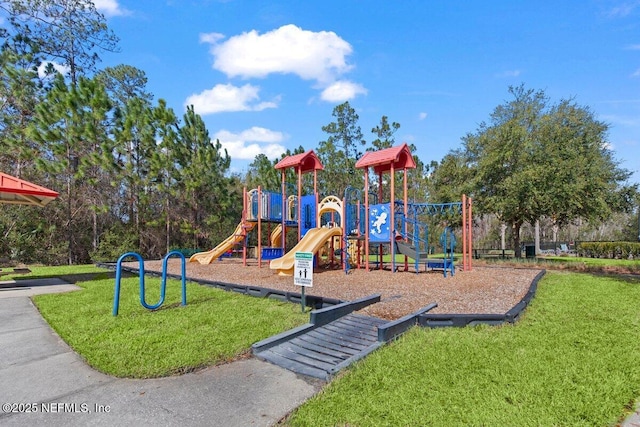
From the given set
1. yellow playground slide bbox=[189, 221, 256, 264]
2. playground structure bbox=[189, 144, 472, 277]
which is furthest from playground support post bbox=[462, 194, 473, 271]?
yellow playground slide bbox=[189, 221, 256, 264]

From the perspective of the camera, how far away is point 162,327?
5.46 m

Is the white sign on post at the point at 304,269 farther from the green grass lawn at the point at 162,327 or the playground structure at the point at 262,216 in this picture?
the playground structure at the point at 262,216

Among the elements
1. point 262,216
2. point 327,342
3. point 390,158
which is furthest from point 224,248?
point 327,342

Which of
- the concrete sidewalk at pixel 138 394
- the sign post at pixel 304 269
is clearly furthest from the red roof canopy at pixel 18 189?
the sign post at pixel 304 269

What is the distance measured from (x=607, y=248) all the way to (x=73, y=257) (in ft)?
107

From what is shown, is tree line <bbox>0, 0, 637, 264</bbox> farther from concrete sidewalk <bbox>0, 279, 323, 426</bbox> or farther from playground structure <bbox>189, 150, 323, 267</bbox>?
concrete sidewalk <bbox>0, 279, 323, 426</bbox>

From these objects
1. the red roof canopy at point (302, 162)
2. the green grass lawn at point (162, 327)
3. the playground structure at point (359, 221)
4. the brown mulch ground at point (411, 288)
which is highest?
the red roof canopy at point (302, 162)

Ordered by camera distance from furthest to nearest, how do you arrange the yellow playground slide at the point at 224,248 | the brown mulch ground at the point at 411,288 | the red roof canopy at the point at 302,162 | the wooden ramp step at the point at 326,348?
the yellow playground slide at the point at 224,248 < the red roof canopy at the point at 302,162 < the brown mulch ground at the point at 411,288 < the wooden ramp step at the point at 326,348

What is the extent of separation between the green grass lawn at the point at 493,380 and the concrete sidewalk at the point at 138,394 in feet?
1.31

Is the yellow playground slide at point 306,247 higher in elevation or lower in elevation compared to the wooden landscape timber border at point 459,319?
higher

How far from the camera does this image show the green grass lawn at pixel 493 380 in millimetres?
2947

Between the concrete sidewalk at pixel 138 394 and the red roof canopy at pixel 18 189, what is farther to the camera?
the red roof canopy at pixel 18 189

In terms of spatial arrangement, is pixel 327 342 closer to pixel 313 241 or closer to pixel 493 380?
pixel 493 380

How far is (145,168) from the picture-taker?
20.6 meters
